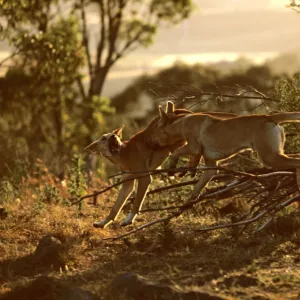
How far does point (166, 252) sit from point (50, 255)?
1.31 metres

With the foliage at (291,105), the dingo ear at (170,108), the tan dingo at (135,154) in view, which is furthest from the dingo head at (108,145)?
the foliage at (291,105)

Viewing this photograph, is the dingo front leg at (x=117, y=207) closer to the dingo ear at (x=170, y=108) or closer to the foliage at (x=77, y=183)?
the dingo ear at (x=170, y=108)

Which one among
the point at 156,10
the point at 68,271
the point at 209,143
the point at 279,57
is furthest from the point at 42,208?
the point at 279,57

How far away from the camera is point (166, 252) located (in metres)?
8.80

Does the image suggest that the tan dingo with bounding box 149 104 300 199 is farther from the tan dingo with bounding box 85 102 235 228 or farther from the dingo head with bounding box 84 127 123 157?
the dingo head with bounding box 84 127 123 157

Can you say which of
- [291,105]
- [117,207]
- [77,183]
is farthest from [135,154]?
[77,183]

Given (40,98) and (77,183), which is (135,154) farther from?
(40,98)

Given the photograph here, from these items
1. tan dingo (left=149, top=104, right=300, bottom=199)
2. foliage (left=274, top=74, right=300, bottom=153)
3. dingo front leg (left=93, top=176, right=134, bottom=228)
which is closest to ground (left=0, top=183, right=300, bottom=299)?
dingo front leg (left=93, top=176, right=134, bottom=228)

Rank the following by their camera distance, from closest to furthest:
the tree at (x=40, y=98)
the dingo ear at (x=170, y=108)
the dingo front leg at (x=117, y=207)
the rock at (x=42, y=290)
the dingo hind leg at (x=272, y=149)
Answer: the rock at (x=42, y=290), the dingo hind leg at (x=272, y=149), the dingo ear at (x=170, y=108), the dingo front leg at (x=117, y=207), the tree at (x=40, y=98)

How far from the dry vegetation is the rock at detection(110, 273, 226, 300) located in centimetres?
10

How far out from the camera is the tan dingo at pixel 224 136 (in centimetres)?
773

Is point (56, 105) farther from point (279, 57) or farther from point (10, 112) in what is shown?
point (279, 57)

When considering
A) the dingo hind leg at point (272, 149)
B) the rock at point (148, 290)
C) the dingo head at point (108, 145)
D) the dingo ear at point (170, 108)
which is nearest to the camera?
the rock at point (148, 290)

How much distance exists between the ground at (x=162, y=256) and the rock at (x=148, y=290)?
117 millimetres
